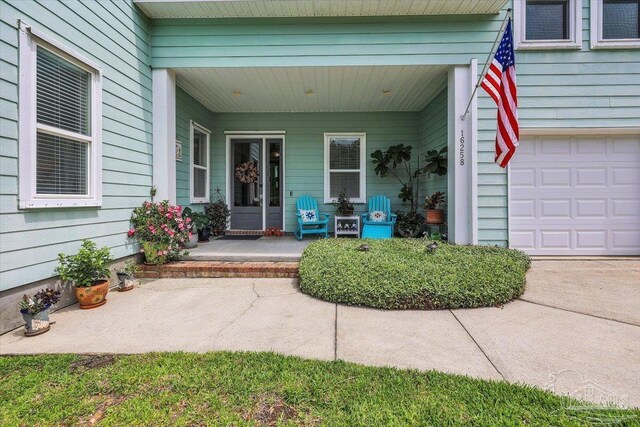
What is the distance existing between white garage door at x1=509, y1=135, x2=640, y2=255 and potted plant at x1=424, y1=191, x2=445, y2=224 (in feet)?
3.25

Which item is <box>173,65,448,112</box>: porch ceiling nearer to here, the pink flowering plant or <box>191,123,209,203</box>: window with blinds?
<box>191,123,209,203</box>: window with blinds

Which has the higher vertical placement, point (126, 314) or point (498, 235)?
point (498, 235)

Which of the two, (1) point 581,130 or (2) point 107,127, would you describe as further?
(1) point 581,130

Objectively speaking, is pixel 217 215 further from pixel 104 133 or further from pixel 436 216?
pixel 436 216

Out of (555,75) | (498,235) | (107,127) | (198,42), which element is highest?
(198,42)

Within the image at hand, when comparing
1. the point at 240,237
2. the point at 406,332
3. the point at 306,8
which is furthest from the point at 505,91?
the point at 240,237

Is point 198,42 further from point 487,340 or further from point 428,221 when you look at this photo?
point 487,340

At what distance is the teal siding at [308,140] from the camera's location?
643 cm

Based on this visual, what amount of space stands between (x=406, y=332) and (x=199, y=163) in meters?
5.17

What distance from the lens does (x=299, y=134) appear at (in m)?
6.47

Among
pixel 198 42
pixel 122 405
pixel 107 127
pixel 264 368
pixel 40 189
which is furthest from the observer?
pixel 198 42

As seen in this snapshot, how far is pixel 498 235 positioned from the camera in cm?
432

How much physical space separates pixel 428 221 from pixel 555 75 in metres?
2.72

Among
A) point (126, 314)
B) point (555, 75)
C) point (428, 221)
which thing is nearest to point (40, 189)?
point (126, 314)
